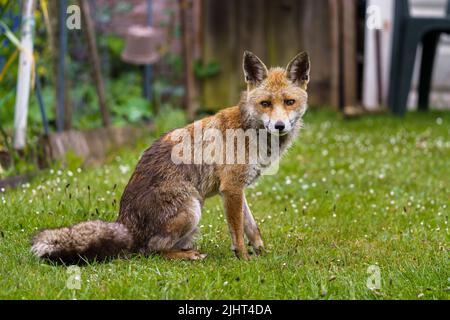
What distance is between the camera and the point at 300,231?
511 centimetres

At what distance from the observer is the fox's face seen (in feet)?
14.3

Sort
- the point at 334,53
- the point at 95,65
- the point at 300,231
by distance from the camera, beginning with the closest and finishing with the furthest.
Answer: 1. the point at 300,231
2. the point at 95,65
3. the point at 334,53

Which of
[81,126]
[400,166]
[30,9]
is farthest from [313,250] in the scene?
[81,126]

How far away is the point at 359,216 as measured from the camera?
218 inches

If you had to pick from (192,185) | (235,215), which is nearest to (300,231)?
(235,215)

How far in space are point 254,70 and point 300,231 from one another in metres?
1.24

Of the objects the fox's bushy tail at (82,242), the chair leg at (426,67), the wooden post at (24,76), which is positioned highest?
the wooden post at (24,76)

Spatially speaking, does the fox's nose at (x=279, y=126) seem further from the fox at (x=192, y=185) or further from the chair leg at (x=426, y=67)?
the chair leg at (x=426, y=67)

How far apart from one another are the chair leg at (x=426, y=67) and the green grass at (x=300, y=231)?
91.0 inches

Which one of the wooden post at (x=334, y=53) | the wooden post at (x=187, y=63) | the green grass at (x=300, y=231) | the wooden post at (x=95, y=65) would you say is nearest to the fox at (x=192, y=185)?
the green grass at (x=300, y=231)

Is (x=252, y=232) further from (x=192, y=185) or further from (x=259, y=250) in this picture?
(x=192, y=185)

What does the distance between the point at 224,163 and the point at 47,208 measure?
1.49 metres

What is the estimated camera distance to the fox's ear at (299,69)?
14.9 feet
